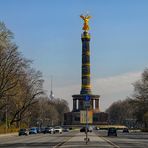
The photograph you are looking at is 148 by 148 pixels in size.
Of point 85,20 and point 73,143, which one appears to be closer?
point 73,143

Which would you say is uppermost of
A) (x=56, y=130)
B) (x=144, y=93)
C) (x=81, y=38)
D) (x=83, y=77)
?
(x=81, y=38)

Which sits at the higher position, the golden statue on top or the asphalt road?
the golden statue on top

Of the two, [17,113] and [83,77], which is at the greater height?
[83,77]

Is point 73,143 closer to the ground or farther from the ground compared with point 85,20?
closer to the ground

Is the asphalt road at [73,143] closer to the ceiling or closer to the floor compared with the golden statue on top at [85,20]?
closer to the floor

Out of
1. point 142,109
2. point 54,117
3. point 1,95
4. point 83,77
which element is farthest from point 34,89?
point 54,117

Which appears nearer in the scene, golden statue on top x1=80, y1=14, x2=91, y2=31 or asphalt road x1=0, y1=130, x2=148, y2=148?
asphalt road x1=0, y1=130, x2=148, y2=148

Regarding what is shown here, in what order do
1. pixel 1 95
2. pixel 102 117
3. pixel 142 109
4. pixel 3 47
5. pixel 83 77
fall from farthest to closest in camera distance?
pixel 102 117
pixel 83 77
pixel 142 109
pixel 1 95
pixel 3 47

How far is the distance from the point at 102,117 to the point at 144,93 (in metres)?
63.9

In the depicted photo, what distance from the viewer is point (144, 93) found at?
108062mm

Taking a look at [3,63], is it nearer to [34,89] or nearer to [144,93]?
[34,89]

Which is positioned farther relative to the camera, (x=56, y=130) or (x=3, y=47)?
(x=56, y=130)

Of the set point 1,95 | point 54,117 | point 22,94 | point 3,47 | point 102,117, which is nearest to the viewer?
point 3,47

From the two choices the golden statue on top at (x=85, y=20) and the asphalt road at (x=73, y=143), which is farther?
the golden statue on top at (x=85, y=20)
